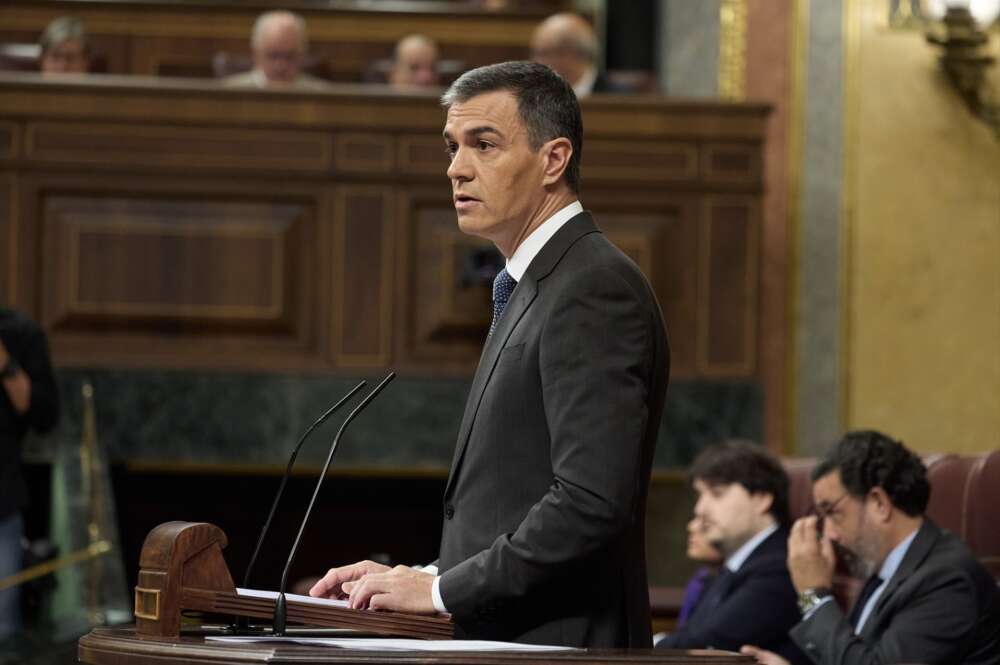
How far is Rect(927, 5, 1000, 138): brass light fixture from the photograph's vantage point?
775 cm

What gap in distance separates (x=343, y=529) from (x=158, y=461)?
0.84 m

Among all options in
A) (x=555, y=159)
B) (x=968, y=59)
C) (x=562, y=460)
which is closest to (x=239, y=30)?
(x=968, y=59)

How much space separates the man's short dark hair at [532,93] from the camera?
2.21 metres

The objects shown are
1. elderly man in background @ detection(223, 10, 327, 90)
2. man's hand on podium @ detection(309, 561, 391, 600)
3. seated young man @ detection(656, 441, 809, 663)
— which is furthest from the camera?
elderly man in background @ detection(223, 10, 327, 90)

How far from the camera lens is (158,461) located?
6.93 m

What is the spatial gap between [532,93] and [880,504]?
2.08 meters

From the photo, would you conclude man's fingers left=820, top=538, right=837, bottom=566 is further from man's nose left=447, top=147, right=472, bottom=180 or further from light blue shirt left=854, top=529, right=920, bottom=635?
man's nose left=447, top=147, right=472, bottom=180

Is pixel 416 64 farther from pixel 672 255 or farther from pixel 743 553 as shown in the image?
pixel 743 553

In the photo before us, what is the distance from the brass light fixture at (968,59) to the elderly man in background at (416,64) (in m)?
2.28

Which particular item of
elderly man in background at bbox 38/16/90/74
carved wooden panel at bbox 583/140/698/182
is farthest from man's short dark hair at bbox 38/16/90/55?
carved wooden panel at bbox 583/140/698/182

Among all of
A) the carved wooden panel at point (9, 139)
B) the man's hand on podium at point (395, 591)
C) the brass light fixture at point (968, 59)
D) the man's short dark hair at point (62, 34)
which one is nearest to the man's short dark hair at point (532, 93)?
the man's hand on podium at point (395, 591)

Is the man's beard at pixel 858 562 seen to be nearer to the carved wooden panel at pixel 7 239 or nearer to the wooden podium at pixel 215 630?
the wooden podium at pixel 215 630

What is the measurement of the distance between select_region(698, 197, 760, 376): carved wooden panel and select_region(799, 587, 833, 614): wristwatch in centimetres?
298

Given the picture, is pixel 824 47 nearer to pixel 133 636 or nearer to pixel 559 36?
pixel 559 36
